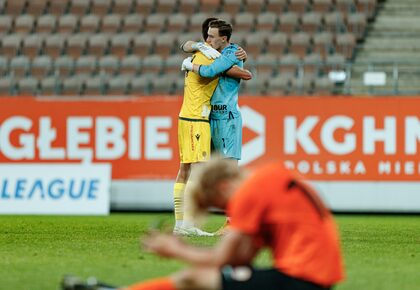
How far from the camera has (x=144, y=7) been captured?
2520 cm

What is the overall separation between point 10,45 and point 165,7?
331cm

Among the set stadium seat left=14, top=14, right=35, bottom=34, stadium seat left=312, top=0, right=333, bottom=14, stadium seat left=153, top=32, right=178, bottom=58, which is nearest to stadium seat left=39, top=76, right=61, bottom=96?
stadium seat left=153, top=32, right=178, bottom=58

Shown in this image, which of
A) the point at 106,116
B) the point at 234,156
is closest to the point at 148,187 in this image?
the point at 106,116

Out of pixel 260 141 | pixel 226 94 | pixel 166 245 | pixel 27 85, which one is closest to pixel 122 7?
pixel 27 85

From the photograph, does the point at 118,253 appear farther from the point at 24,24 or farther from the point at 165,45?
the point at 24,24

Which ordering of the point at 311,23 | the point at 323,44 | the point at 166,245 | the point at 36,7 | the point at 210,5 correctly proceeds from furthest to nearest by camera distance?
1. the point at 36,7
2. the point at 210,5
3. the point at 311,23
4. the point at 323,44
5. the point at 166,245

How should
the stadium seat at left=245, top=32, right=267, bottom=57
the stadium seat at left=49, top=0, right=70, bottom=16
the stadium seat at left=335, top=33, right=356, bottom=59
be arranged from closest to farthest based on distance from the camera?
1. the stadium seat at left=335, top=33, right=356, bottom=59
2. the stadium seat at left=245, top=32, right=267, bottom=57
3. the stadium seat at left=49, top=0, right=70, bottom=16

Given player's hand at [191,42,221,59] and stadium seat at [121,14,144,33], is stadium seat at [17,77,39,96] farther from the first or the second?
player's hand at [191,42,221,59]

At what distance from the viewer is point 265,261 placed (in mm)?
10312

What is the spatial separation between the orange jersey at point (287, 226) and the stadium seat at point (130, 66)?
15.1m

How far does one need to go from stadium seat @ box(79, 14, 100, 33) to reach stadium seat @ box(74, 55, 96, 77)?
3.55ft

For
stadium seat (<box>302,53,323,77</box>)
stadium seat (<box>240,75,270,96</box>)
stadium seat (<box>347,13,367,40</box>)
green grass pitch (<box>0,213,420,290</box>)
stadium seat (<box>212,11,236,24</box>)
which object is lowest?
green grass pitch (<box>0,213,420,290</box>)

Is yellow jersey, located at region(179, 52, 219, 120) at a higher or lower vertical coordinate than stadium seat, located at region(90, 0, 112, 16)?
lower

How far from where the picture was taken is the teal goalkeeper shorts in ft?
41.5
